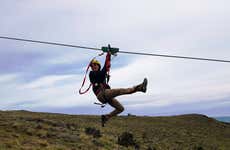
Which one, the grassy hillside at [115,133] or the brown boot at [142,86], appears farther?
the grassy hillside at [115,133]

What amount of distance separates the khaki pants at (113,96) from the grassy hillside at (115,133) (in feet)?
49.3

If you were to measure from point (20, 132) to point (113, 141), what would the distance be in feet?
32.3

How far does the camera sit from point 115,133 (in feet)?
148

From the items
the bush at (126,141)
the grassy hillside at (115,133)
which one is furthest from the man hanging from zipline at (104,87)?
the bush at (126,141)

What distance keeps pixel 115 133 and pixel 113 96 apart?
109 feet

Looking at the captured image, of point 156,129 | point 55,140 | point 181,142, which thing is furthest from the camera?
point 156,129

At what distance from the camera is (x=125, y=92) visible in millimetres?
12133

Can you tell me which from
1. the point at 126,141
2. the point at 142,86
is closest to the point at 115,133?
the point at 126,141

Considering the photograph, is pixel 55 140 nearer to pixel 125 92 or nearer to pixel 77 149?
pixel 77 149

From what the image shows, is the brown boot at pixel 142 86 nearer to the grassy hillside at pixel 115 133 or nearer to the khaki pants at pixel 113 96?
the khaki pants at pixel 113 96

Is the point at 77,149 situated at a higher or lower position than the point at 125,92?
lower

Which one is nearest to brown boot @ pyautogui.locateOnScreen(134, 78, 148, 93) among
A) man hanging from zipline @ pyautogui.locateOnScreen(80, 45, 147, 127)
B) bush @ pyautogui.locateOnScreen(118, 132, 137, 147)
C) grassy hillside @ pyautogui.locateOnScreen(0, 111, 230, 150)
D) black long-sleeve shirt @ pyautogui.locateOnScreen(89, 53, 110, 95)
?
man hanging from zipline @ pyautogui.locateOnScreen(80, 45, 147, 127)

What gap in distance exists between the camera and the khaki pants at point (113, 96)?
12133 millimetres

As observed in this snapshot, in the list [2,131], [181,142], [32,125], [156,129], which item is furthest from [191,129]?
[2,131]
